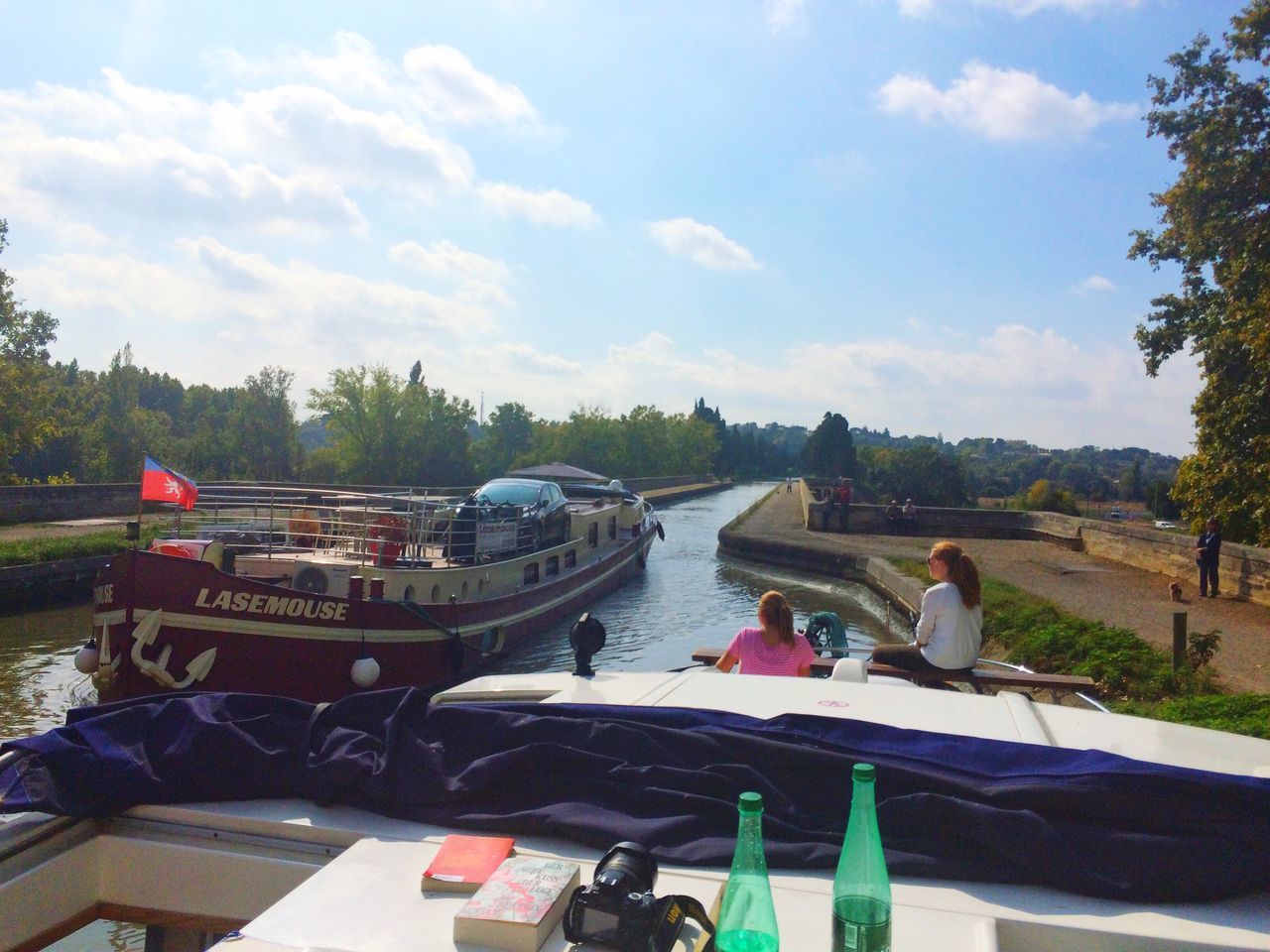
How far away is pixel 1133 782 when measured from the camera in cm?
269

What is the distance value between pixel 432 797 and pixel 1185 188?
22720 millimetres

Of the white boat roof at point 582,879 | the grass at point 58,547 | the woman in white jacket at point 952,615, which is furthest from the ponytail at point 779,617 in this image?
the grass at point 58,547

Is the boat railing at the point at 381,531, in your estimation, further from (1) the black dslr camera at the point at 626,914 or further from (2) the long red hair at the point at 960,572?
(1) the black dslr camera at the point at 626,914

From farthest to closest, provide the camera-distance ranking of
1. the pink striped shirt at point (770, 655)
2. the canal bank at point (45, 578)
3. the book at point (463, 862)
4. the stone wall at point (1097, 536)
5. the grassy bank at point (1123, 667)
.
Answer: the canal bank at point (45, 578), the stone wall at point (1097, 536), the grassy bank at point (1123, 667), the pink striped shirt at point (770, 655), the book at point (463, 862)

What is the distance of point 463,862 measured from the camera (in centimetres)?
254

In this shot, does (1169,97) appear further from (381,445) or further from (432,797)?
(381,445)

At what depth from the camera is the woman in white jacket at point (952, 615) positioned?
22.6 ft

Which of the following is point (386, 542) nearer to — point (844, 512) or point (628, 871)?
point (628, 871)

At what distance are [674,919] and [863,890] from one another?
0.46m

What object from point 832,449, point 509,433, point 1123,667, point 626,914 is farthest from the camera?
point 832,449

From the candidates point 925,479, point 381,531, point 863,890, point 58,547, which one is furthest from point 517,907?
point 925,479

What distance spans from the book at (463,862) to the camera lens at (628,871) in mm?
419

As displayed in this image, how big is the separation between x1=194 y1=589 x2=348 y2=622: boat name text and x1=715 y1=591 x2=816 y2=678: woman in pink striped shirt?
6.58 meters

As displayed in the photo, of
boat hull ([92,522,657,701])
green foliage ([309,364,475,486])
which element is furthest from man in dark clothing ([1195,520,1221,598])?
green foliage ([309,364,475,486])
